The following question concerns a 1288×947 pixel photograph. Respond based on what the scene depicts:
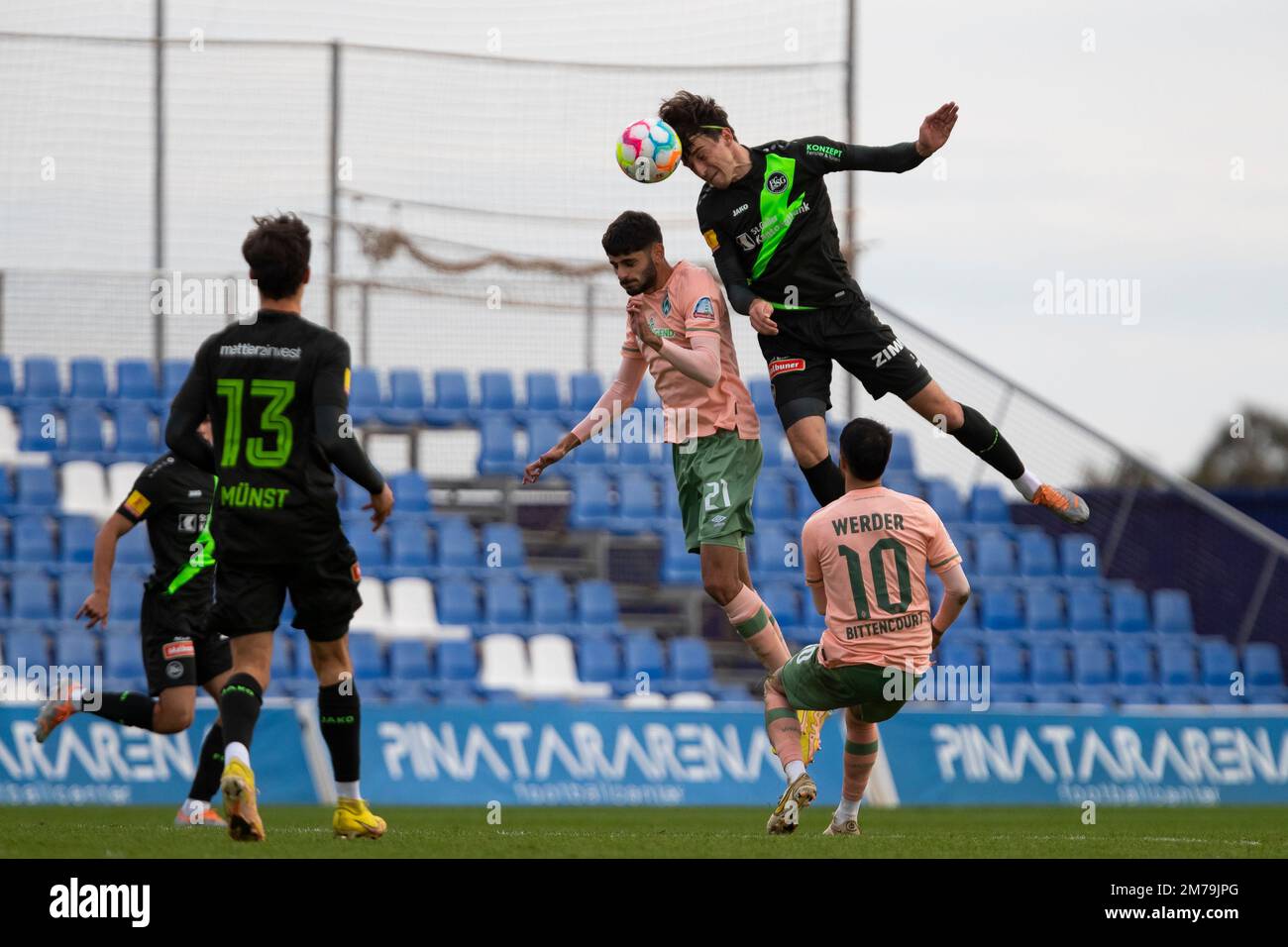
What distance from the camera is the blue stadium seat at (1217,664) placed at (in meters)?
18.4

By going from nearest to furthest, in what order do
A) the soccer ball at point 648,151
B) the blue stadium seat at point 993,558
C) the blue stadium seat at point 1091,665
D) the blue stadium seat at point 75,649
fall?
1. the soccer ball at point 648,151
2. the blue stadium seat at point 75,649
3. the blue stadium seat at point 1091,665
4. the blue stadium seat at point 993,558

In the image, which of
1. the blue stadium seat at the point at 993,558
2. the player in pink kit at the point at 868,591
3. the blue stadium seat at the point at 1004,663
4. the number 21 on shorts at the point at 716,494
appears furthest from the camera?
the blue stadium seat at the point at 993,558

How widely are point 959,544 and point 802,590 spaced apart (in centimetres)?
194

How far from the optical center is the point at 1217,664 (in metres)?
18.5

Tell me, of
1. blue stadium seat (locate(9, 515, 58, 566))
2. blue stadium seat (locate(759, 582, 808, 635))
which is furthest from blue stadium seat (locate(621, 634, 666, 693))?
blue stadium seat (locate(9, 515, 58, 566))

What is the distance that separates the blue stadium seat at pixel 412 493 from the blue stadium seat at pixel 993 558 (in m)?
5.79

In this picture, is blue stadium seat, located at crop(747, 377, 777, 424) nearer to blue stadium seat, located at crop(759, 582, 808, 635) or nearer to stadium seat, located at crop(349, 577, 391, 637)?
blue stadium seat, located at crop(759, 582, 808, 635)

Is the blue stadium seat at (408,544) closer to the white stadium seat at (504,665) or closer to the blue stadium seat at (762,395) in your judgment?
the white stadium seat at (504,665)

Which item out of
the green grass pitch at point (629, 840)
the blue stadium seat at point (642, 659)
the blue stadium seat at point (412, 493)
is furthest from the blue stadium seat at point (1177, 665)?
the blue stadium seat at point (412, 493)

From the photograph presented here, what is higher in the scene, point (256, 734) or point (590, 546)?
point (590, 546)

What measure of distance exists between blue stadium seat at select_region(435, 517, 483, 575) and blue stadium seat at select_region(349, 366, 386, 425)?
4.84ft
